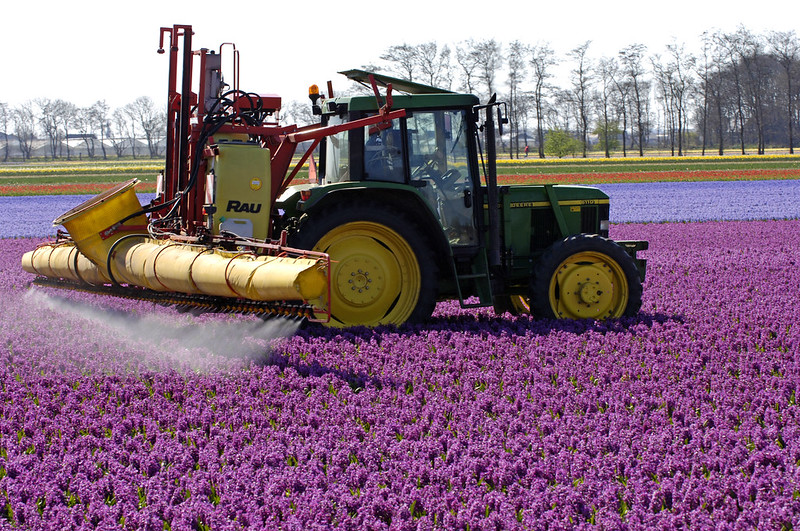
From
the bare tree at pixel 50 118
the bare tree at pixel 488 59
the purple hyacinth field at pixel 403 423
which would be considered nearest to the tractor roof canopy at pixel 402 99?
the purple hyacinth field at pixel 403 423

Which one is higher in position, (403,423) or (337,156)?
(337,156)

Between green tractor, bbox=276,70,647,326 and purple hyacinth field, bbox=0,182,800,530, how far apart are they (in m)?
0.37

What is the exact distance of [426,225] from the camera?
8.32 metres

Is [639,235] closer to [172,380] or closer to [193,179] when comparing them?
[193,179]

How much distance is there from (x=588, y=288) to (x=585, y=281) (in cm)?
8

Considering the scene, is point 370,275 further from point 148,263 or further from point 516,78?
point 516,78

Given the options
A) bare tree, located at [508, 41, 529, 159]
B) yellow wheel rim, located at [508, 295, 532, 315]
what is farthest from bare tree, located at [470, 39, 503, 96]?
yellow wheel rim, located at [508, 295, 532, 315]

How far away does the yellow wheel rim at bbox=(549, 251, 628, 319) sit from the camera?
8.81m

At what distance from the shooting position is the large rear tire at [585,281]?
8.71 meters

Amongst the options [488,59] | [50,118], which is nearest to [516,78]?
[488,59]

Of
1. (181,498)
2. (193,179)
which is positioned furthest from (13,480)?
(193,179)

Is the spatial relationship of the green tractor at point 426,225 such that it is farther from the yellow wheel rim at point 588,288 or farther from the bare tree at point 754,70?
the bare tree at point 754,70

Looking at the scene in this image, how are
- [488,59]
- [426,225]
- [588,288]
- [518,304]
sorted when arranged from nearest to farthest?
[426,225], [588,288], [518,304], [488,59]

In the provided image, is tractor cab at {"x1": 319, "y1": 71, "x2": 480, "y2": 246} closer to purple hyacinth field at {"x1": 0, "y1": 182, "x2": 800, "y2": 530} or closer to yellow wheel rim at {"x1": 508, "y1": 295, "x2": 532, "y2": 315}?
purple hyacinth field at {"x1": 0, "y1": 182, "x2": 800, "y2": 530}
